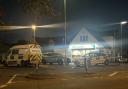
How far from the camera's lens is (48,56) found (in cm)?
6328

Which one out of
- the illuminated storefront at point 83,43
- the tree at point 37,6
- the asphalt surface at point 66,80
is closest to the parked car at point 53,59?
the illuminated storefront at point 83,43

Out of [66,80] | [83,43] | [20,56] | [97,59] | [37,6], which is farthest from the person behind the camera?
[83,43]

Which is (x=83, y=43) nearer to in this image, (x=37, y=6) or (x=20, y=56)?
(x=20, y=56)

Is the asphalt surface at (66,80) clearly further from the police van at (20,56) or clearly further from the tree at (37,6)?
the police van at (20,56)

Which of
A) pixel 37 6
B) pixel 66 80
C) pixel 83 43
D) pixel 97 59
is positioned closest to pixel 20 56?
pixel 97 59

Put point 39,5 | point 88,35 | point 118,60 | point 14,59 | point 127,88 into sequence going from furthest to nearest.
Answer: point 88,35 → point 118,60 → point 14,59 → point 127,88 → point 39,5

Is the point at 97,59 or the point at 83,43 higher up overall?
the point at 83,43

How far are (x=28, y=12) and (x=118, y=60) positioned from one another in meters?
55.0

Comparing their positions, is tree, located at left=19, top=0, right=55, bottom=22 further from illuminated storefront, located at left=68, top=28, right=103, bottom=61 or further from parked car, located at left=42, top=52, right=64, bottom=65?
illuminated storefront, located at left=68, top=28, right=103, bottom=61

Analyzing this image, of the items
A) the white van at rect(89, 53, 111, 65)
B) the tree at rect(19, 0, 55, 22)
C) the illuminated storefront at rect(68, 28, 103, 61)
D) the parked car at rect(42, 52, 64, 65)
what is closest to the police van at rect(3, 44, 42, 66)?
the white van at rect(89, 53, 111, 65)

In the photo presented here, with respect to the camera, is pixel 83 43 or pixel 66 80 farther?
pixel 83 43

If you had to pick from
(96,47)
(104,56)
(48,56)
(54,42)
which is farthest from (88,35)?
(104,56)

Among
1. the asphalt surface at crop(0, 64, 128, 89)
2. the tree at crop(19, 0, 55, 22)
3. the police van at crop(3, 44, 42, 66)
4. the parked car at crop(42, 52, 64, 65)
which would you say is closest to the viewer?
the tree at crop(19, 0, 55, 22)

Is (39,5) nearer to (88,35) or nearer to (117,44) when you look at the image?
(88,35)
